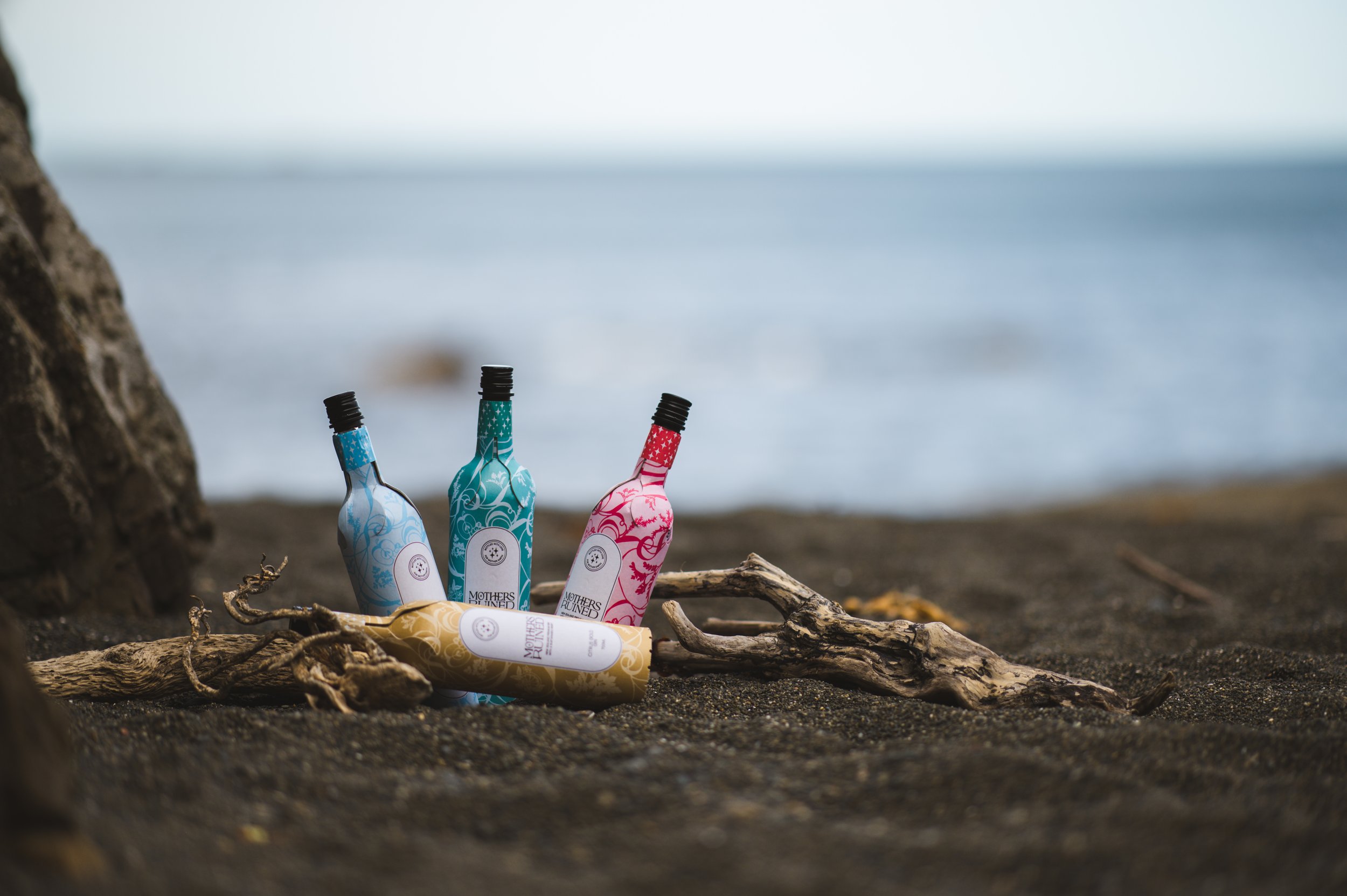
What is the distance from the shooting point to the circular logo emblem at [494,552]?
7.35 ft

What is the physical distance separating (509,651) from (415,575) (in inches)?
12.8

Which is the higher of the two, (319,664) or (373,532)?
(373,532)

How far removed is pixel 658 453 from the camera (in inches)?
89.1

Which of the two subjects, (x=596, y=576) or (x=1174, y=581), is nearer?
(x=596, y=576)

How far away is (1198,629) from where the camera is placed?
11.6 ft

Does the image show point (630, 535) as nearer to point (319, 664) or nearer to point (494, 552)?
point (494, 552)

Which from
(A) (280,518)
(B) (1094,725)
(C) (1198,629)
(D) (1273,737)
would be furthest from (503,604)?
(A) (280,518)

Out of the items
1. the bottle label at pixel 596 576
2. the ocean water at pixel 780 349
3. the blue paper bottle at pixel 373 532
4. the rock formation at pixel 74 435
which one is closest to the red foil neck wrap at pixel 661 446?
the bottle label at pixel 596 576

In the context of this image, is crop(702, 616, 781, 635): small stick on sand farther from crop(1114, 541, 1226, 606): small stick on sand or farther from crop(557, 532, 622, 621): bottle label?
crop(1114, 541, 1226, 606): small stick on sand

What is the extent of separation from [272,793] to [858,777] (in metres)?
1.09

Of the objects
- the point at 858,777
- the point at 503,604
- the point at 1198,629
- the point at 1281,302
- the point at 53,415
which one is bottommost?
the point at 1198,629

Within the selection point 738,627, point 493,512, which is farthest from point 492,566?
point 738,627

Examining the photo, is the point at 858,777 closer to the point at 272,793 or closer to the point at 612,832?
the point at 612,832

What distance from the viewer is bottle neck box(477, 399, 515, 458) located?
2.22 m
